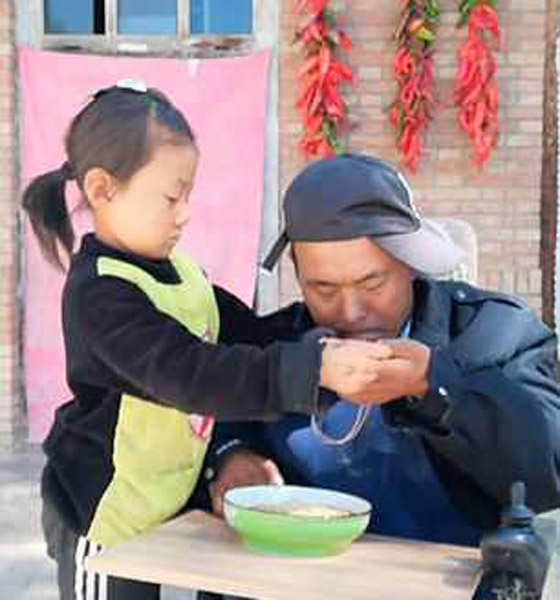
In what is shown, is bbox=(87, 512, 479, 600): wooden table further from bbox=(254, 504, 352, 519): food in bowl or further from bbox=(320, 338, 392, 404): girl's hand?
bbox=(320, 338, 392, 404): girl's hand

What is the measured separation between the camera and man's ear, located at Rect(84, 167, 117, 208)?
189 cm

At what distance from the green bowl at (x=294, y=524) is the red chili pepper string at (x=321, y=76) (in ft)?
12.2

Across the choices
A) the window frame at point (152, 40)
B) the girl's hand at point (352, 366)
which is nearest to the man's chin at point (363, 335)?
the girl's hand at point (352, 366)

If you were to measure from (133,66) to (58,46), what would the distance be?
0.42 meters

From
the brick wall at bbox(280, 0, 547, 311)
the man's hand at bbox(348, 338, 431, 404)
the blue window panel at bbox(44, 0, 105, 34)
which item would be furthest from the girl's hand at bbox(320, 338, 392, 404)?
the blue window panel at bbox(44, 0, 105, 34)

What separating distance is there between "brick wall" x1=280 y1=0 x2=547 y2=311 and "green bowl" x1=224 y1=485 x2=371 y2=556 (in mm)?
3645

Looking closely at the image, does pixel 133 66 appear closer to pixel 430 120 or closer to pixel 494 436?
pixel 430 120

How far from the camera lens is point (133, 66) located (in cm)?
532

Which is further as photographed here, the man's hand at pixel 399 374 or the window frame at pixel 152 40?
the window frame at pixel 152 40

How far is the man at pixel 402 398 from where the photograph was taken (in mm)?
1647

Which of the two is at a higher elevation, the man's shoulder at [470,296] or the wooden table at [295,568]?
the man's shoulder at [470,296]

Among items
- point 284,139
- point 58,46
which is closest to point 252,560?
point 284,139

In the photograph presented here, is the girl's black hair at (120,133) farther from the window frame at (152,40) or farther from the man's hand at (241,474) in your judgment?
the window frame at (152,40)

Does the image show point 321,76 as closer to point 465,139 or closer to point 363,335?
point 465,139
